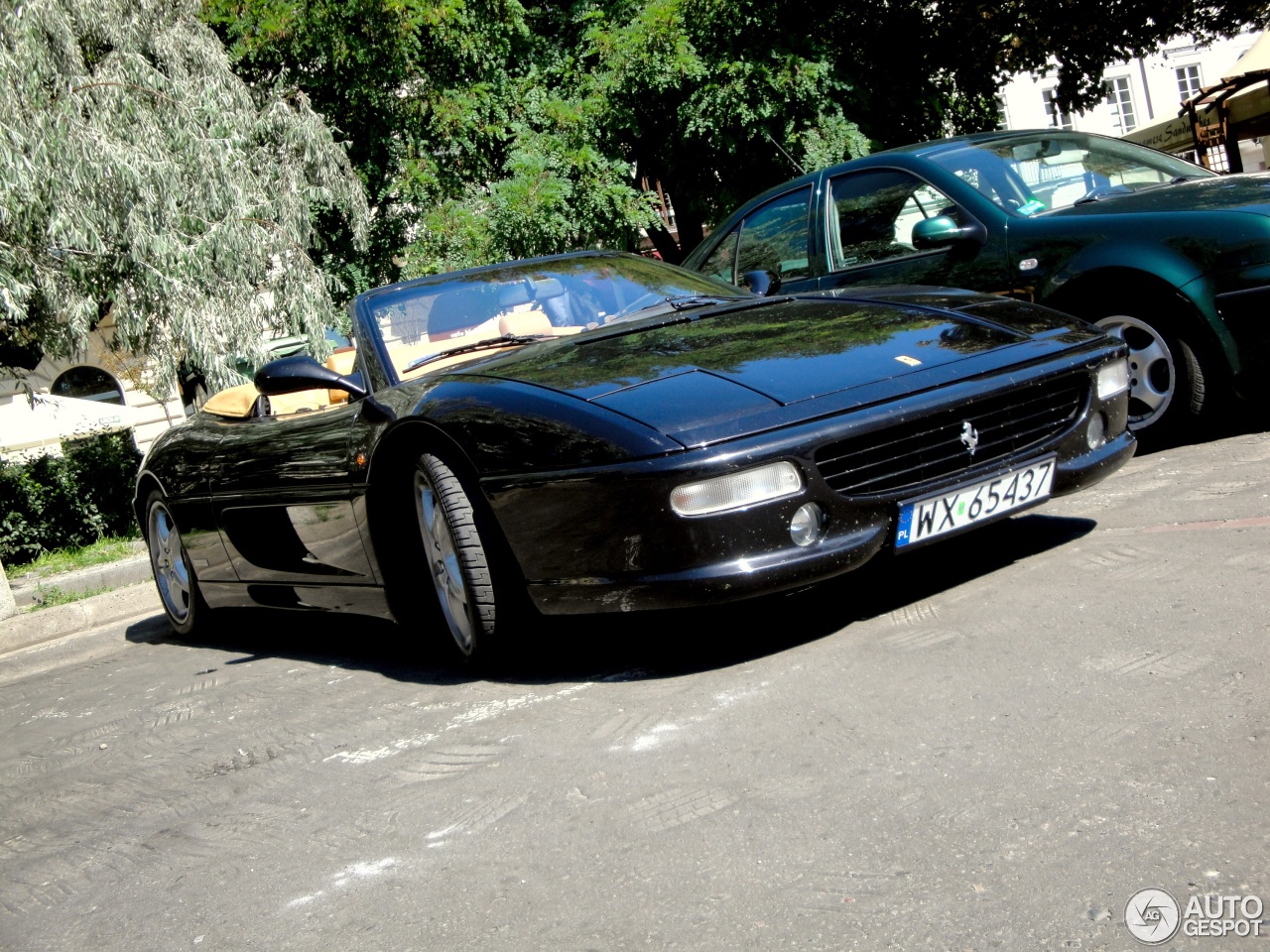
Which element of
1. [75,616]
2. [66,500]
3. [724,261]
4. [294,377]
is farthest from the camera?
[66,500]

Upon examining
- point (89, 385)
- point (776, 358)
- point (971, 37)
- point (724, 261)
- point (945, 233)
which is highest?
point (971, 37)

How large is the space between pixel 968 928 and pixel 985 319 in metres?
2.51

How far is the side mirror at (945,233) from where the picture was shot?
6.18m

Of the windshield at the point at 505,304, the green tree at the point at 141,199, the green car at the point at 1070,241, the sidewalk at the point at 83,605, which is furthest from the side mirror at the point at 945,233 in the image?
the green tree at the point at 141,199

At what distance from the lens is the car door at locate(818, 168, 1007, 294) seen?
621 cm

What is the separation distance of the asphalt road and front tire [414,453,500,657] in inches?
6.6

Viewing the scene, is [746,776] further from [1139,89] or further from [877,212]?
[1139,89]

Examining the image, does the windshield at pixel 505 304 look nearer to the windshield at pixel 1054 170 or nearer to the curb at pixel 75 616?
the windshield at pixel 1054 170

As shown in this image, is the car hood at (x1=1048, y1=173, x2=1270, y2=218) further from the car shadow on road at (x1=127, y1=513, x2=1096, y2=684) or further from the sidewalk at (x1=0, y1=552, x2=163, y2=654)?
the sidewalk at (x1=0, y1=552, x2=163, y2=654)

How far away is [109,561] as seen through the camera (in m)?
9.28

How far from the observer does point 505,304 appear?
5020 millimetres

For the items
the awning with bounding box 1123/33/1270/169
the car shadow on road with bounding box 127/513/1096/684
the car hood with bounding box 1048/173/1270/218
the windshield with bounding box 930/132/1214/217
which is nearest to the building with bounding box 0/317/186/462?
the awning with bounding box 1123/33/1270/169

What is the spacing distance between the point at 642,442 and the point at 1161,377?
3.19 m

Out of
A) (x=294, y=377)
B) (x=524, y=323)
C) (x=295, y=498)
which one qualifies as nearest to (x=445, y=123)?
(x=524, y=323)
